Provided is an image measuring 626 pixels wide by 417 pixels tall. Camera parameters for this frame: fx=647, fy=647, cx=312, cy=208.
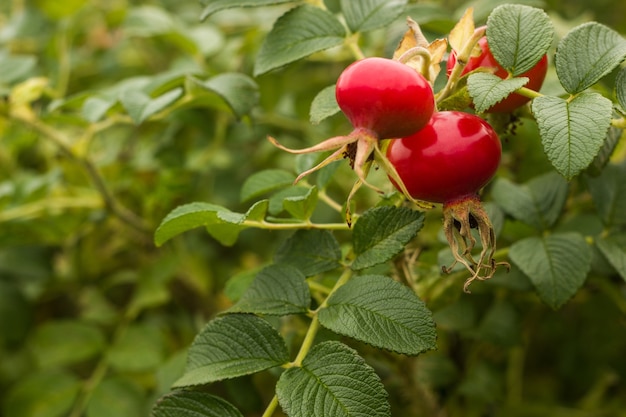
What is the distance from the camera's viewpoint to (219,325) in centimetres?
82

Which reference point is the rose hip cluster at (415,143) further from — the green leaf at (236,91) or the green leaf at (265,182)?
the green leaf at (236,91)

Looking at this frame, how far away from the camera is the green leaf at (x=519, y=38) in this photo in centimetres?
79

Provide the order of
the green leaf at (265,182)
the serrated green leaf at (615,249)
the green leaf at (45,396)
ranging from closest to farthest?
the serrated green leaf at (615,249)
the green leaf at (265,182)
the green leaf at (45,396)

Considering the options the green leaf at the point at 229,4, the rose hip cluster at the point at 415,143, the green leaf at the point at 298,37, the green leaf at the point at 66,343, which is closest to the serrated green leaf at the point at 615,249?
the rose hip cluster at the point at 415,143

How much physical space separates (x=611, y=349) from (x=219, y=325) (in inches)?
35.8

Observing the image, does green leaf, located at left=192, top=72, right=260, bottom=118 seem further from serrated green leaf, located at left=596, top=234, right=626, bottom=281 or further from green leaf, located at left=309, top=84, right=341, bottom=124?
serrated green leaf, located at left=596, top=234, right=626, bottom=281

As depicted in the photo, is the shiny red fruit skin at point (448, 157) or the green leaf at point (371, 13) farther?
the green leaf at point (371, 13)

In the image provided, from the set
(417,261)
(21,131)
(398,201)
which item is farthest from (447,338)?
(21,131)

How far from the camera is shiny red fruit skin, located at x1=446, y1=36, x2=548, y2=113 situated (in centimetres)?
83

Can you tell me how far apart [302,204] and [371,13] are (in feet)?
1.26

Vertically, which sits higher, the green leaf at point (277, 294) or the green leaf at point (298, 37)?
the green leaf at point (298, 37)

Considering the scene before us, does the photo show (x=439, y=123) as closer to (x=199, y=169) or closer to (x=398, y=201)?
(x=398, y=201)

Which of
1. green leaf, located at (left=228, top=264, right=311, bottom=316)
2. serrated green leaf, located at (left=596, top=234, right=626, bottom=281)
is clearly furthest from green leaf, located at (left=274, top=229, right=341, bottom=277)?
serrated green leaf, located at (left=596, top=234, right=626, bottom=281)

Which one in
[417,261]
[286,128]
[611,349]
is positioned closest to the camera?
[417,261]
